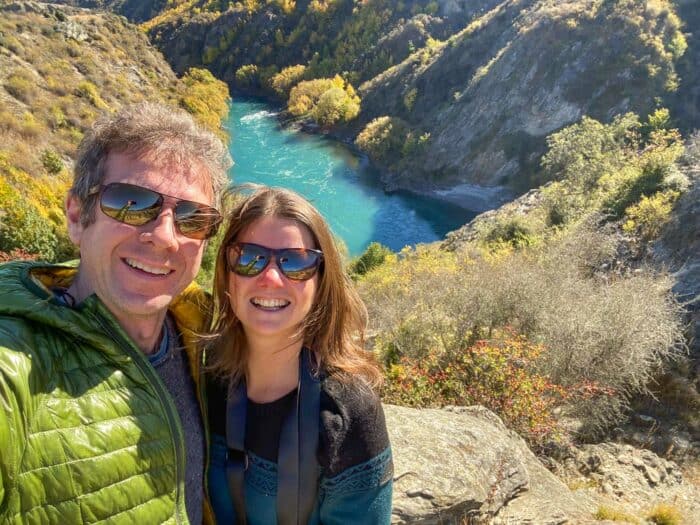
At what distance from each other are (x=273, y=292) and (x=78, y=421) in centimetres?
89

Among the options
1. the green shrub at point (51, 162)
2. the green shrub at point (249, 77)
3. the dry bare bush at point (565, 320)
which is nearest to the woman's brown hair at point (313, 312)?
the dry bare bush at point (565, 320)

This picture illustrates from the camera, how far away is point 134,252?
171cm

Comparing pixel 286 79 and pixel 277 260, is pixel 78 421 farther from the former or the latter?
pixel 286 79

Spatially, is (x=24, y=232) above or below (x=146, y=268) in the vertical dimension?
below

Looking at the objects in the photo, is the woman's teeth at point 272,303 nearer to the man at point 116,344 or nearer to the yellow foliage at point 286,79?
the man at point 116,344

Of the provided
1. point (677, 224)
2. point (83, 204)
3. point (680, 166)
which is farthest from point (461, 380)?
point (680, 166)

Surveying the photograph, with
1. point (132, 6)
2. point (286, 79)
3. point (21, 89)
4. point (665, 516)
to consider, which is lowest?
point (665, 516)

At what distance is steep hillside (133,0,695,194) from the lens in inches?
1433

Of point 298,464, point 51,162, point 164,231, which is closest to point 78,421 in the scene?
point 164,231

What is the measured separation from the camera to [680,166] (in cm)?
1644

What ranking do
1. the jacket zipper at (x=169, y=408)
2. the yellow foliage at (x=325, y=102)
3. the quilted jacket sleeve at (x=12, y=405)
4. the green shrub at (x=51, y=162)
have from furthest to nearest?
the yellow foliage at (x=325, y=102) < the green shrub at (x=51, y=162) < the jacket zipper at (x=169, y=408) < the quilted jacket sleeve at (x=12, y=405)

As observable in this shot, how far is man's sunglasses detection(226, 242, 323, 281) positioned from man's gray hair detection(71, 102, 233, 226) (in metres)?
0.42

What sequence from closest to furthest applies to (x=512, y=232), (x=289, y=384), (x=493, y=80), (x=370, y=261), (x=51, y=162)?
(x=289, y=384) < (x=512, y=232) < (x=51, y=162) < (x=370, y=261) < (x=493, y=80)

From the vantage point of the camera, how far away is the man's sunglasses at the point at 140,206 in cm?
171
